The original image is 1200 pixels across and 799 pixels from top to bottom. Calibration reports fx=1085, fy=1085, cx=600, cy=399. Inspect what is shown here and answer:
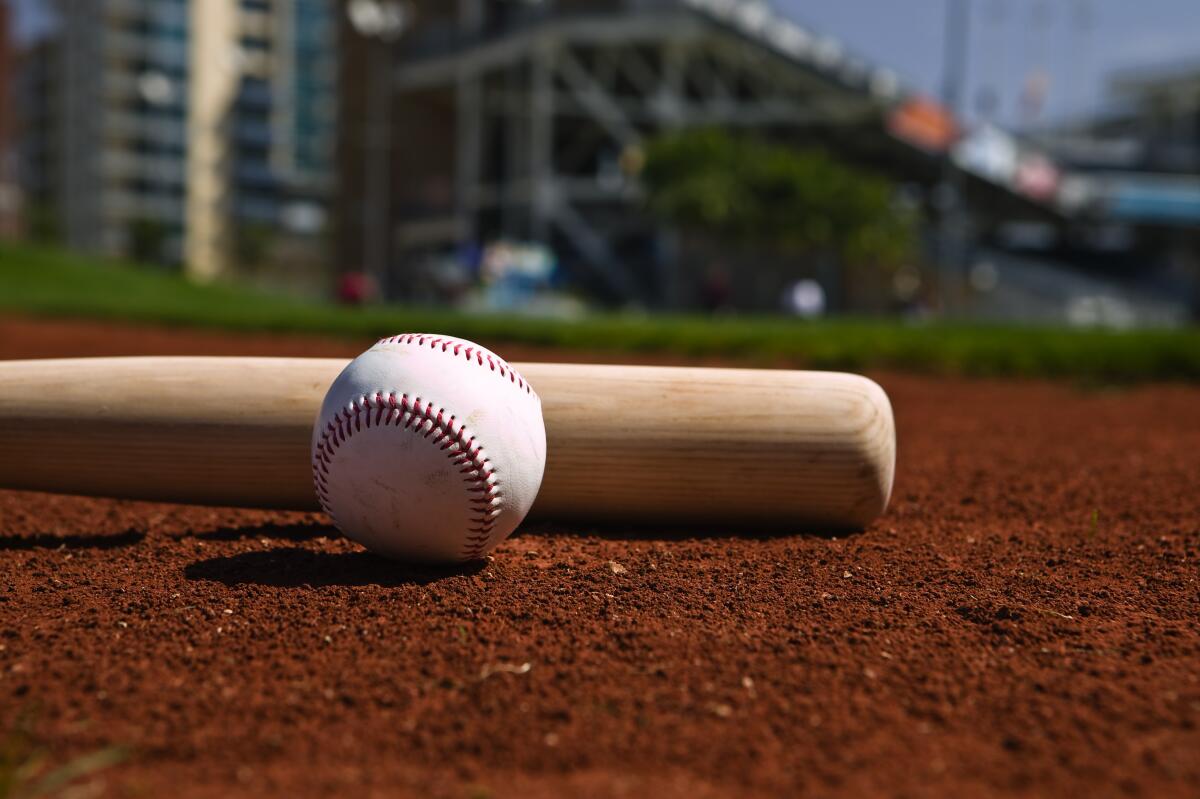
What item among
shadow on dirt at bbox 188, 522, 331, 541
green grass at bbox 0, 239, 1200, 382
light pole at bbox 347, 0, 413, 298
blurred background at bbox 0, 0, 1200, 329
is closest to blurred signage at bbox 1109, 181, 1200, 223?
blurred background at bbox 0, 0, 1200, 329

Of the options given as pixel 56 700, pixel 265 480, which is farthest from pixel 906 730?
pixel 265 480

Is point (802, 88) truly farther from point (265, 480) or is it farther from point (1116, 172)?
point (265, 480)

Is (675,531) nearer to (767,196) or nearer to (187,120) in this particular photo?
(767,196)

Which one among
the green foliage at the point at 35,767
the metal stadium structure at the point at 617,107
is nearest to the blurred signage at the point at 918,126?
the metal stadium structure at the point at 617,107

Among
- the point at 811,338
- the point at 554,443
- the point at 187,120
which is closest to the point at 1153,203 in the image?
the point at 811,338

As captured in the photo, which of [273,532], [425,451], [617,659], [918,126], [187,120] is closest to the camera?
[617,659]

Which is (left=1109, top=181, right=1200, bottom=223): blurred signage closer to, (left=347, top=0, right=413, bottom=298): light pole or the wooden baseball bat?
(left=347, top=0, right=413, bottom=298): light pole
